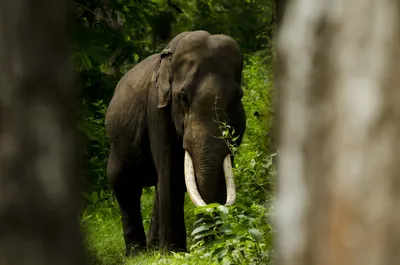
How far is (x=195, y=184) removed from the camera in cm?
1175

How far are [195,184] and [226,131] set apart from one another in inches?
123

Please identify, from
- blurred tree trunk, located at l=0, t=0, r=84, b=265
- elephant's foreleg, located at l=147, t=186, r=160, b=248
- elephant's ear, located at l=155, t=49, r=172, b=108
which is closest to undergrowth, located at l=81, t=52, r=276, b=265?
elephant's foreleg, located at l=147, t=186, r=160, b=248

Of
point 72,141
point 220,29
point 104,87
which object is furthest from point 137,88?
point 72,141

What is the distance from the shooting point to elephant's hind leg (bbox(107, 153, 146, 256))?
13.8m

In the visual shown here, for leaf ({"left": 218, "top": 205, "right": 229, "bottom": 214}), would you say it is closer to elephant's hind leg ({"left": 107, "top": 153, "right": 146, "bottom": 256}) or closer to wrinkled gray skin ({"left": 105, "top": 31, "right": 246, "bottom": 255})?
wrinkled gray skin ({"left": 105, "top": 31, "right": 246, "bottom": 255})

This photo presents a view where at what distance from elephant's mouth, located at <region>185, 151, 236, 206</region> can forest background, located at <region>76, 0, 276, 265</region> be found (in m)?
0.14

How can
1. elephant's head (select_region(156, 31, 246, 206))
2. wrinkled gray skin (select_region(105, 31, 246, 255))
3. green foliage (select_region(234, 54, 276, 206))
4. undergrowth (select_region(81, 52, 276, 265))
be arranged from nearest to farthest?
1. undergrowth (select_region(81, 52, 276, 265))
2. green foliage (select_region(234, 54, 276, 206))
3. elephant's head (select_region(156, 31, 246, 206))
4. wrinkled gray skin (select_region(105, 31, 246, 255))

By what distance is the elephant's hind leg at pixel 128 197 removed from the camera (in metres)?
13.8

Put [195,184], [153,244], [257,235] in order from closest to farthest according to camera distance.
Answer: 1. [257,235]
2. [195,184]
3. [153,244]

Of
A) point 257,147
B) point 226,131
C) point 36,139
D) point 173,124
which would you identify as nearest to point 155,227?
A: point 173,124

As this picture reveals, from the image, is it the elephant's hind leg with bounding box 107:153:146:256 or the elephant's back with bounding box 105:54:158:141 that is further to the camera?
the elephant's hind leg with bounding box 107:153:146:256

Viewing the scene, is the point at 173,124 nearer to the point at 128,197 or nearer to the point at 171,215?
the point at 171,215

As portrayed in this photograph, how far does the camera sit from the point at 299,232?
2.67 meters

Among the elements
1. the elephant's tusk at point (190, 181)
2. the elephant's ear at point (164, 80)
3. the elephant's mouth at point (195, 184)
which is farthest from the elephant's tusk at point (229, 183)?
the elephant's ear at point (164, 80)
